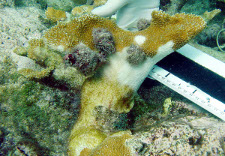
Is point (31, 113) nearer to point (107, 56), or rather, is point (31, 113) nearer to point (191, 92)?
point (107, 56)

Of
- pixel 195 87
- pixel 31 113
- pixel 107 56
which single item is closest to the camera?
pixel 107 56

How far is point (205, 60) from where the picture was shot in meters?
2.64

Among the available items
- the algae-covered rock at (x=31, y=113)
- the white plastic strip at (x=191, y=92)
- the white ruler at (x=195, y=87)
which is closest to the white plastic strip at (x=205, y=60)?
the white ruler at (x=195, y=87)

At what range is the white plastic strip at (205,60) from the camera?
2.56 meters

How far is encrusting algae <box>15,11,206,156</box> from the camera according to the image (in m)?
2.14

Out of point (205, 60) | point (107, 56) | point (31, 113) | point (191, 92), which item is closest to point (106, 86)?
point (107, 56)

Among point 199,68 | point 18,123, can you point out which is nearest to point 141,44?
point 199,68

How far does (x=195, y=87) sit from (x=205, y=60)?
20.8 inches

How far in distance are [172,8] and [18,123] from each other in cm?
399

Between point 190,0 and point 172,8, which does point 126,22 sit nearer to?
point 172,8

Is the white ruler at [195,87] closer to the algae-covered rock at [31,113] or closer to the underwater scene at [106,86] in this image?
the underwater scene at [106,86]

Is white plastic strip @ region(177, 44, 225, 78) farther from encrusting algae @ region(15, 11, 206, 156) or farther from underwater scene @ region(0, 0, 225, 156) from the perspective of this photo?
encrusting algae @ region(15, 11, 206, 156)

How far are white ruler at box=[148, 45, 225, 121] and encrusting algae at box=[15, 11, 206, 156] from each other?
0.36m

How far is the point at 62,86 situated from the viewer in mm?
2586
